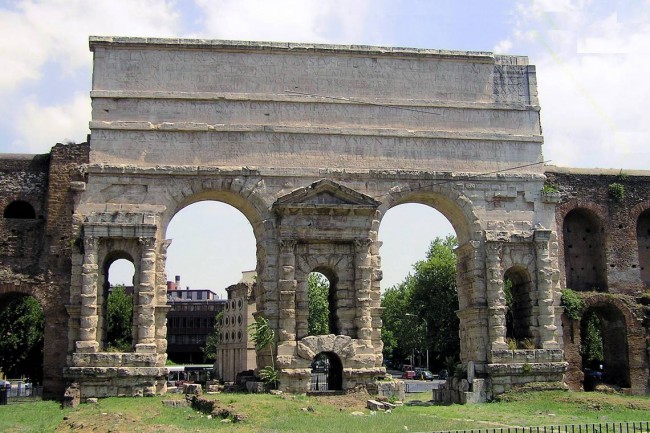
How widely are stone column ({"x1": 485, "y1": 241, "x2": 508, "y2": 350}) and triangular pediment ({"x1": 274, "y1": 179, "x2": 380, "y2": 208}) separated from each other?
15.2 feet

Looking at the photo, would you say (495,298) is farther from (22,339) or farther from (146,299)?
(22,339)

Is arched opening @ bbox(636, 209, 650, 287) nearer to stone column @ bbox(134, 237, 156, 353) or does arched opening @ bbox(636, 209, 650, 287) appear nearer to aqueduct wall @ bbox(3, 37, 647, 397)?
aqueduct wall @ bbox(3, 37, 647, 397)

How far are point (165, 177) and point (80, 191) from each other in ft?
9.46

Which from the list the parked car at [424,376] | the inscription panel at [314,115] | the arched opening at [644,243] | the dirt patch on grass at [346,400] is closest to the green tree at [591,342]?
the arched opening at [644,243]

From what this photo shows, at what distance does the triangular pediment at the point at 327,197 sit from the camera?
27109 mm

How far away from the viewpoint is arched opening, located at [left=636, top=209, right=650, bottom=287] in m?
33.0

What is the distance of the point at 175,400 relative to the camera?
959 inches

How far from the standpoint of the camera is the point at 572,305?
30000 mm

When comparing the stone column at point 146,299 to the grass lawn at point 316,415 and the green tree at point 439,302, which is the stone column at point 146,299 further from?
the green tree at point 439,302

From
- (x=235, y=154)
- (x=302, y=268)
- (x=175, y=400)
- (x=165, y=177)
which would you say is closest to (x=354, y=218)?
(x=302, y=268)

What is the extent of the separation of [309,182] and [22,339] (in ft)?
79.0

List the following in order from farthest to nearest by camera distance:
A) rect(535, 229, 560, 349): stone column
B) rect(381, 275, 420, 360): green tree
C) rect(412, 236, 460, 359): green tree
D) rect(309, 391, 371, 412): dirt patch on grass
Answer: rect(381, 275, 420, 360): green tree < rect(412, 236, 460, 359): green tree < rect(535, 229, 560, 349): stone column < rect(309, 391, 371, 412): dirt patch on grass

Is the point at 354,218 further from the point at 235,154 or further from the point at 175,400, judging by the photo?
the point at 175,400

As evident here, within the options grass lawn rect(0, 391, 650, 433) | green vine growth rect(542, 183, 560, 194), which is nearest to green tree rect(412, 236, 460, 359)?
green vine growth rect(542, 183, 560, 194)
